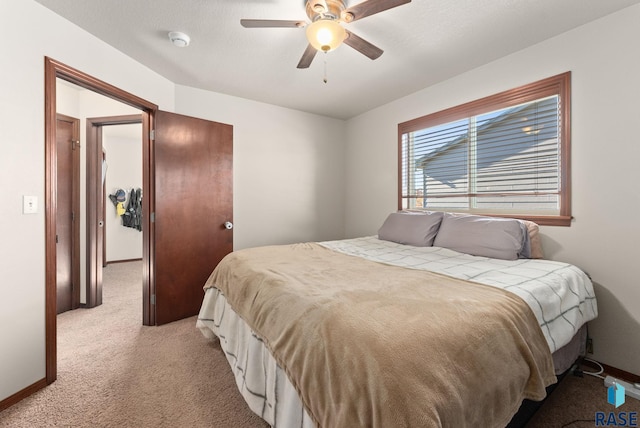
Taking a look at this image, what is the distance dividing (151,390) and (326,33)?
8.05ft

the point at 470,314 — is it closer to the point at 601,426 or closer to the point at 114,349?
the point at 601,426

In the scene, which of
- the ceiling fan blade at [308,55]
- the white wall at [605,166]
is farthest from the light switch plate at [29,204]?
the white wall at [605,166]

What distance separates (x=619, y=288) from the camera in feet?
6.17

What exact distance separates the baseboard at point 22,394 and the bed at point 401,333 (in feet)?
3.51

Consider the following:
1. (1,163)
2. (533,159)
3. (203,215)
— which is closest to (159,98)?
(203,215)

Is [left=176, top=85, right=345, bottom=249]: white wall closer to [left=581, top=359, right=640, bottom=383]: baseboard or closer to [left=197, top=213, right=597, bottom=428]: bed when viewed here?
[left=197, top=213, right=597, bottom=428]: bed

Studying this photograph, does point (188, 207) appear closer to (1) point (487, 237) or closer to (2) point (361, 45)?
(2) point (361, 45)

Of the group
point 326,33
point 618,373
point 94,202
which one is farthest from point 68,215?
point 618,373

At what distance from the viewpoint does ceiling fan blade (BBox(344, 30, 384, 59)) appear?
5.95 ft

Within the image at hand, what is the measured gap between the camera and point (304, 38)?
2.16 m

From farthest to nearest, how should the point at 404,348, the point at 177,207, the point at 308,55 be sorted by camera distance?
1. the point at 177,207
2. the point at 308,55
3. the point at 404,348

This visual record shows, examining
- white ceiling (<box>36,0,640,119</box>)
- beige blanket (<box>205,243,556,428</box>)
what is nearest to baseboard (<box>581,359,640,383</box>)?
beige blanket (<box>205,243,556,428</box>)

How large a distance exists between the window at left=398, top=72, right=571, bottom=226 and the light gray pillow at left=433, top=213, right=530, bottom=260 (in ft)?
1.20

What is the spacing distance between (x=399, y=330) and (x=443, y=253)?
60.9 inches
